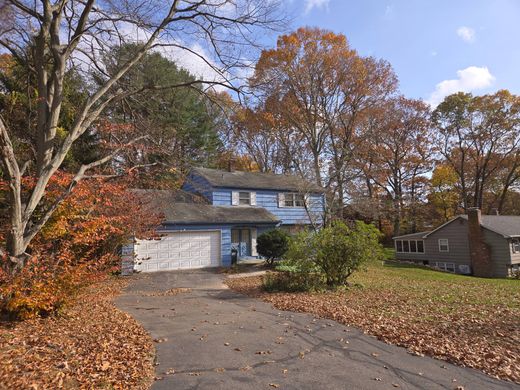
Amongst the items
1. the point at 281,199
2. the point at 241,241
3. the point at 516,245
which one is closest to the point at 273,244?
the point at 241,241

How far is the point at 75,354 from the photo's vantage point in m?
5.09

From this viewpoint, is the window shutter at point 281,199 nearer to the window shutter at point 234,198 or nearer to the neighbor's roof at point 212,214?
the neighbor's roof at point 212,214

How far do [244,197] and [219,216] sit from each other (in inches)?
150

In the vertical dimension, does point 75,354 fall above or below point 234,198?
below

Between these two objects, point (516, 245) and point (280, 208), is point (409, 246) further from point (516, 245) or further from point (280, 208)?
point (280, 208)

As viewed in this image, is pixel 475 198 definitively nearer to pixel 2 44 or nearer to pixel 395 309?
pixel 395 309

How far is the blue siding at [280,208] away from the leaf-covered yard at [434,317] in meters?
9.99

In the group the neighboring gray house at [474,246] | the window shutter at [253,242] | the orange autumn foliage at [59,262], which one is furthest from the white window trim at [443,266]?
the orange autumn foliage at [59,262]

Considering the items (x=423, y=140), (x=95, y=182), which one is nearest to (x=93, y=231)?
(x=95, y=182)

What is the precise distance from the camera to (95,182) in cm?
1091

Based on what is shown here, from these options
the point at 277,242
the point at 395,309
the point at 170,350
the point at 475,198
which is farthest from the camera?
the point at 475,198

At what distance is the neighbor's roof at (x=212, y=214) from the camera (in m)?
18.6

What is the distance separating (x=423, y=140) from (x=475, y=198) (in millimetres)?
8401

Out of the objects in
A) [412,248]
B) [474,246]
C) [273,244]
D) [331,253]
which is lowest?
[412,248]
